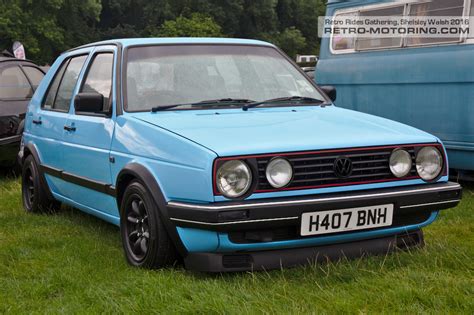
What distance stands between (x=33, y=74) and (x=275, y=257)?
6.46 m

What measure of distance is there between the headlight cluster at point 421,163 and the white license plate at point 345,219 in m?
0.25

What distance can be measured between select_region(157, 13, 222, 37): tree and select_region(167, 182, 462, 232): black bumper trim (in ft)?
184

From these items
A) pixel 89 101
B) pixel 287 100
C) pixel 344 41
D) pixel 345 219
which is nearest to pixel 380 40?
pixel 344 41

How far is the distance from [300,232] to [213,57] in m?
1.76

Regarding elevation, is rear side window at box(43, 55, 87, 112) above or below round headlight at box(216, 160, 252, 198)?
above

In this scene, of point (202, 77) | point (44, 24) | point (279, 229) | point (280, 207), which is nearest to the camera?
point (280, 207)

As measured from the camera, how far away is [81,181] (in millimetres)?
5230

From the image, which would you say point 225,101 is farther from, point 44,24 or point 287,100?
point 44,24

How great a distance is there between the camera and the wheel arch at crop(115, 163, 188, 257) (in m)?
3.90

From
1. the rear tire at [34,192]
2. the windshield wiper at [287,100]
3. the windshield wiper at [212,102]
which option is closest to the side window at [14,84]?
the rear tire at [34,192]

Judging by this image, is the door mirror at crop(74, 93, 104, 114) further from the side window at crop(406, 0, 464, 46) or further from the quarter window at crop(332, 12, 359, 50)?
the quarter window at crop(332, 12, 359, 50)

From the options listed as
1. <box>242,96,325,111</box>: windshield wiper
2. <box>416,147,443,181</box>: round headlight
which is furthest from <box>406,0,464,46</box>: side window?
<box>416,147,443,181</box>: round headlight

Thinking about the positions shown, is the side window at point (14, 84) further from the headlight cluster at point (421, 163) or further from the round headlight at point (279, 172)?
the headlight cluster at point (421, 163)

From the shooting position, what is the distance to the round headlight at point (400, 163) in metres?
4.09
